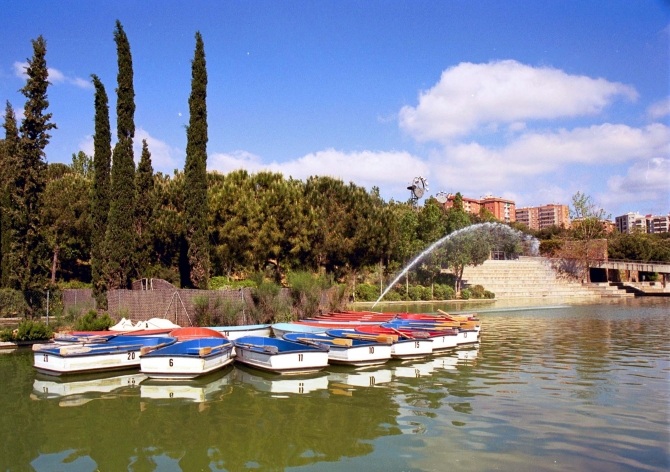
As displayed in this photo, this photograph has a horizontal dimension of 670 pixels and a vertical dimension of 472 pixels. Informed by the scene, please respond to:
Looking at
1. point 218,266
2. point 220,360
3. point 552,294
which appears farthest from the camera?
point 552,294

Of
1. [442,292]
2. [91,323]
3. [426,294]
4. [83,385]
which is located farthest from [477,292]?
[83,385]

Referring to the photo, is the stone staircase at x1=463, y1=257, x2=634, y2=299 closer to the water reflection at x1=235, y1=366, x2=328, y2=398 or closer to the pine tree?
the pine tree

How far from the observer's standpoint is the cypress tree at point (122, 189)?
26172 millimetres

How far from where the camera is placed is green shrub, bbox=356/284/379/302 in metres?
43.8

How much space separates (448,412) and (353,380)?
390cm

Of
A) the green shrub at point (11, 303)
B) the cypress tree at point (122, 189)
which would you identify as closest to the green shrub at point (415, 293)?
the cypress tree at point (122, 189)

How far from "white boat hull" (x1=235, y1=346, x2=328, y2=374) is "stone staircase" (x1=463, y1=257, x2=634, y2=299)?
140 feet

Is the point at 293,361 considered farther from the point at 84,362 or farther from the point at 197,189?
the point at 197,189

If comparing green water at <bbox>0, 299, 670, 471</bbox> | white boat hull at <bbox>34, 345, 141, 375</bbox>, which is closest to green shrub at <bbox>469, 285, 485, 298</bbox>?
green water at <bbox>0, 299, 670, 471</bbox>

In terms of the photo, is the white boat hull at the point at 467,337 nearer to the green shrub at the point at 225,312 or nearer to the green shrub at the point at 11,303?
the green shrub at the point at 225,312

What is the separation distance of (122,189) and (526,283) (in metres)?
46.7

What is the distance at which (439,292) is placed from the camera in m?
49.0

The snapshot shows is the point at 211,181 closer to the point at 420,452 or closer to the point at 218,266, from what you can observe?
the point at 218,266

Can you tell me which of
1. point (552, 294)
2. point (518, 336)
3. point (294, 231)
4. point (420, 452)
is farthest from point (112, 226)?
point (552, 294)
